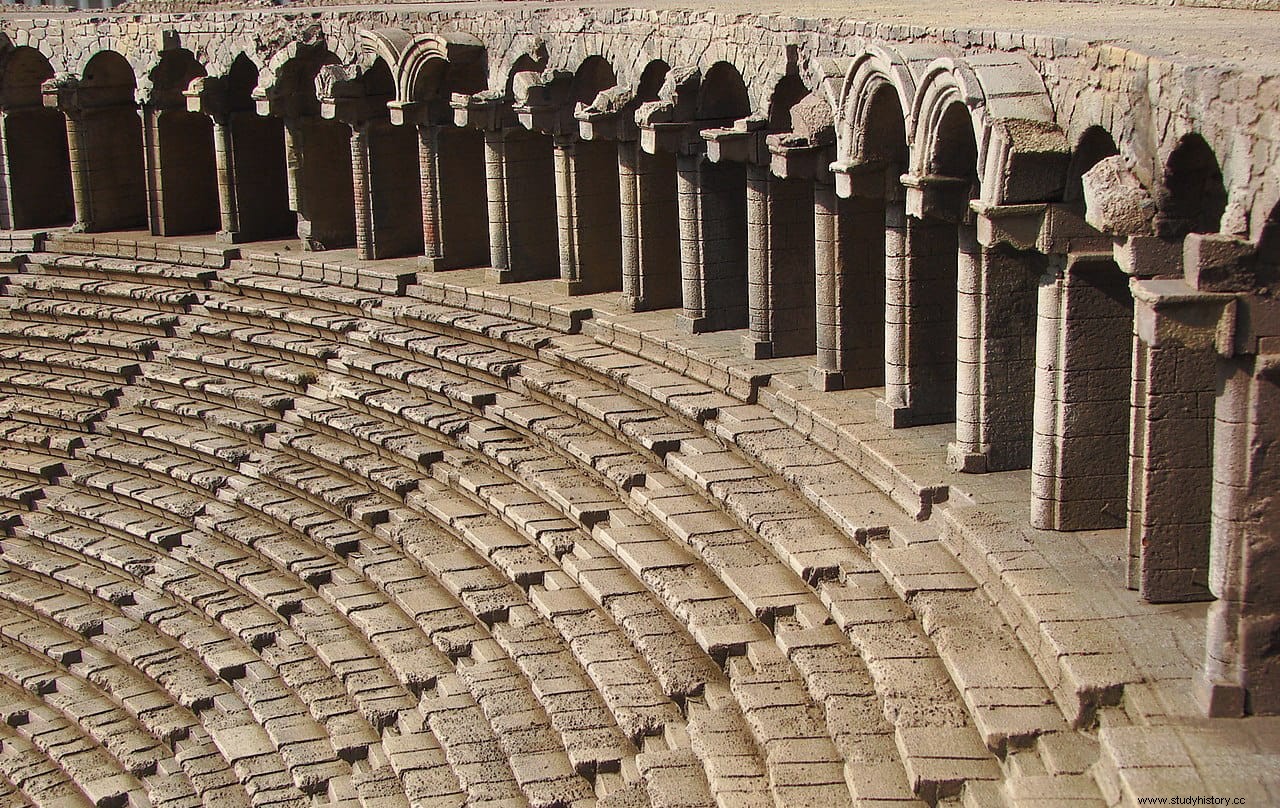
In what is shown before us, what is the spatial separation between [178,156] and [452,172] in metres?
5.29

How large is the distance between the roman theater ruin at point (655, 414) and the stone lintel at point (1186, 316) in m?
0.03

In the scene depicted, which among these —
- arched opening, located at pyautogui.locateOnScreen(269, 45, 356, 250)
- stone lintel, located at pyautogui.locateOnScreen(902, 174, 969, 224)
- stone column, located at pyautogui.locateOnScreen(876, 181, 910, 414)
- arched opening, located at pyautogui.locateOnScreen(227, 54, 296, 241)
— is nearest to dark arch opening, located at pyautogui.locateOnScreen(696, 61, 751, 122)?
stone column, located at pyautogui.locateOnScreen(876, 181, 910, 414)

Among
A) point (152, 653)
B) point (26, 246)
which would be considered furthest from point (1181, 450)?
point (26, 246)

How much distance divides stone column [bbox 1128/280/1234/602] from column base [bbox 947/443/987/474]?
210 centimetres

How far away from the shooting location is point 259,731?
14312mm

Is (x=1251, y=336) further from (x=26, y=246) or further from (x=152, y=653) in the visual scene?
(x=26, y=246)

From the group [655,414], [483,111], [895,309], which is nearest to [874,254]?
[895,309]

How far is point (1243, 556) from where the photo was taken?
9297 millimetres

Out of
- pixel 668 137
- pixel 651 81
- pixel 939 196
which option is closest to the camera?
pixel 939 196

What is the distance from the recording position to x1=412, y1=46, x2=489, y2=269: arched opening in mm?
20578

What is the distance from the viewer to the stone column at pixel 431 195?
20.8m

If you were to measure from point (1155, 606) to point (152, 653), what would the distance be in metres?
9.60

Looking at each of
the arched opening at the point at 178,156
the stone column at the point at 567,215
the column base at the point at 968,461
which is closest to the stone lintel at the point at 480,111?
the stone column at the point at 567,215

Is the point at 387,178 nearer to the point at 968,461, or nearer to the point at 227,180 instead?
the point at 227,180
